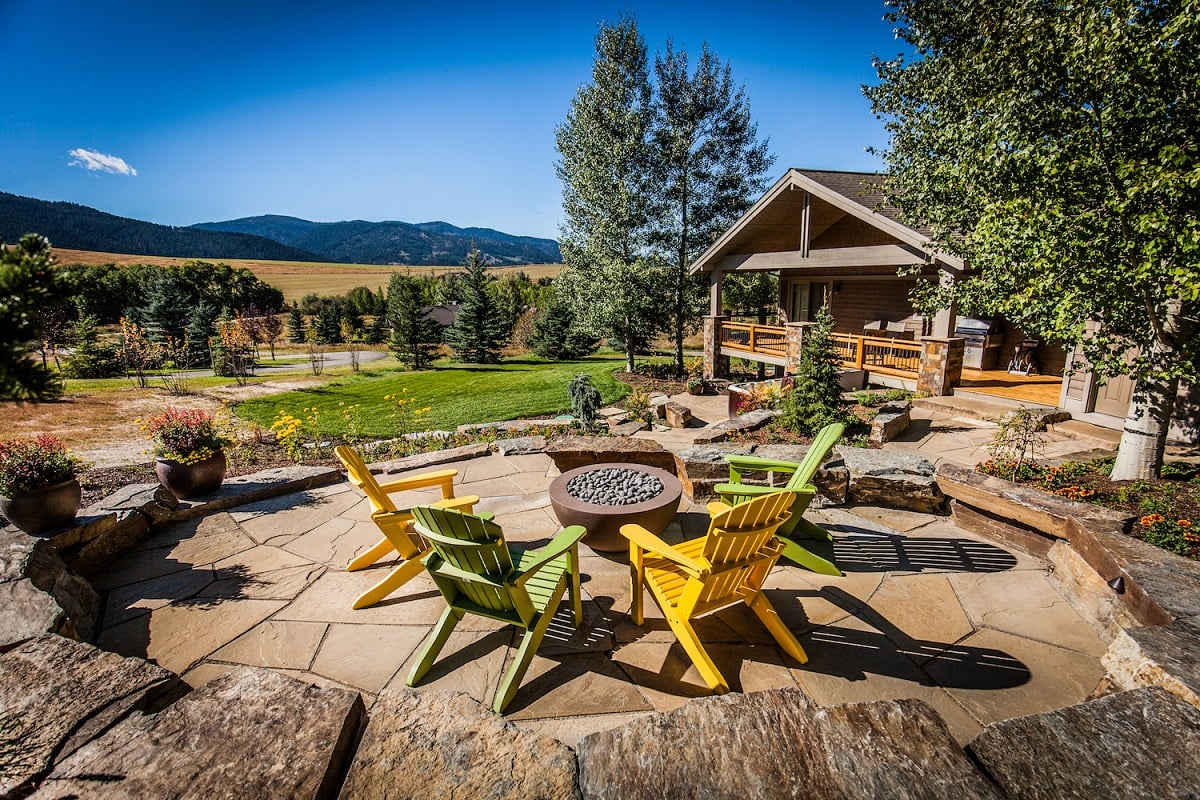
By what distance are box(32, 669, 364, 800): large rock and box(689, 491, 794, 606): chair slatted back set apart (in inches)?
64.6

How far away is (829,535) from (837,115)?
390 inches

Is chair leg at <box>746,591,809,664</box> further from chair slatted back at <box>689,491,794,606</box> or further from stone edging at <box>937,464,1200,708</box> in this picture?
stone edging at <box>937,464,1200,708</box>

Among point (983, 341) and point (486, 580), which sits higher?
point (983, 341)

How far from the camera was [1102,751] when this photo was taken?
1.61 m

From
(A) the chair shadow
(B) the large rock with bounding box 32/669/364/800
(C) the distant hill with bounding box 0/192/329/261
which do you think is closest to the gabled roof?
(A) the chair shadow

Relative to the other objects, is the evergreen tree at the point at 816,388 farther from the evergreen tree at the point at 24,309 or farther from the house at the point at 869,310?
the evergreen tree at the point at 24,309

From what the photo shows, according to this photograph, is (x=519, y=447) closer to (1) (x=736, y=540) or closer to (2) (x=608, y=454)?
(2) (x=608, y=454)

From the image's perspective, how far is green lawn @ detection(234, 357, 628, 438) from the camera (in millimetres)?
10703

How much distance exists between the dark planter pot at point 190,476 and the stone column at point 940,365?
33.9 feet

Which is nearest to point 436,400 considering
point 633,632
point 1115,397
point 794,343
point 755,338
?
point 755,338

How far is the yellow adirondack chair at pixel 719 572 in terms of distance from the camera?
251cm

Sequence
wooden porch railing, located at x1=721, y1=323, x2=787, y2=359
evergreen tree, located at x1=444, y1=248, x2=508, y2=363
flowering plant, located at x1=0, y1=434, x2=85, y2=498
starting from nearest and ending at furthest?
flowering plant, located at x1=0, y1=434, x2=85, y2=498 < wooden porch railing, located at x1=721, y1=323, x2=787, y2=359 < evergreen tree, located at x1=444, y1=248, x2=508, y2=363

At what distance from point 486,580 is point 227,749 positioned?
3.51ft

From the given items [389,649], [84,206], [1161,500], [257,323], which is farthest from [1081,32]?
[84,206]
